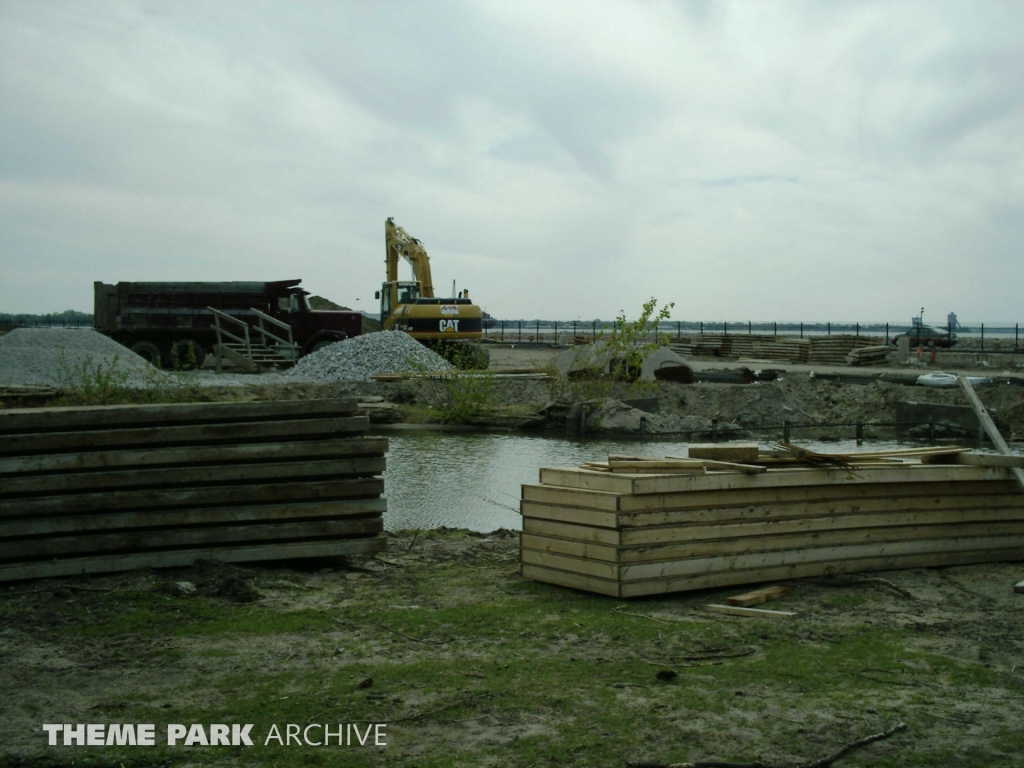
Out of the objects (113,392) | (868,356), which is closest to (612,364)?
(113,392)

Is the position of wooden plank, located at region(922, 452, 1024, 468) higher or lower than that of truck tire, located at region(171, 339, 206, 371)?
lower

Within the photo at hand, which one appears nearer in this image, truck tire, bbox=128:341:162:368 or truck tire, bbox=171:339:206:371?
truck tire, bbox=171:339:206:371

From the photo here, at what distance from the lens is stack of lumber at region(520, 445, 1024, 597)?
6.78 meters

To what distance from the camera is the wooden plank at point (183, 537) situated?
6918mm

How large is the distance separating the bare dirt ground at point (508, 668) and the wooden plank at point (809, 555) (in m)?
0.20

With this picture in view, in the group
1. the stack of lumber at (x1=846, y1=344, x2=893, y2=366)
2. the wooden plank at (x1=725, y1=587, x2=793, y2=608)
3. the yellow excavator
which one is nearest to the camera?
the wooden plank at (x1=725, y1=587, x2=793, y2=608)

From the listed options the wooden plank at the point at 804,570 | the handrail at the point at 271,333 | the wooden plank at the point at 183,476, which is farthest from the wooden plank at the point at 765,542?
the handrail at the point at 271,333

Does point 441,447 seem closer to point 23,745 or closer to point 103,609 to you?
point 103,609

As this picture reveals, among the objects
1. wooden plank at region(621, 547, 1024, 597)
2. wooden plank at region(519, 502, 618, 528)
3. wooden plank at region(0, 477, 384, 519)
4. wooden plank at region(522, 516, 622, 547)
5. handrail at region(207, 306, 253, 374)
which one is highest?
handrail at region(207, 306, 253, 374)

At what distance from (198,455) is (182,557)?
772 millimetres

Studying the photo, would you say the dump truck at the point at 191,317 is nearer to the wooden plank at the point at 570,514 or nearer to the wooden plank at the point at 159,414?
the wooden plank at the point at 159,414

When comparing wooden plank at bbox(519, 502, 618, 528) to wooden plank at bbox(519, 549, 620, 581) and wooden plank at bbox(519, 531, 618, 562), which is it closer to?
wooden plank at bbox(519, 531, 618, 562)

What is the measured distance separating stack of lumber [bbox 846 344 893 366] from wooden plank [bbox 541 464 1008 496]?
34.1 meters

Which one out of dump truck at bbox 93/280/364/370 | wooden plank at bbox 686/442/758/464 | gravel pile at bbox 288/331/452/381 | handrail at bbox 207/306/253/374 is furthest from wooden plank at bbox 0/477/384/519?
dump truck at bbox 93/280/364/370
